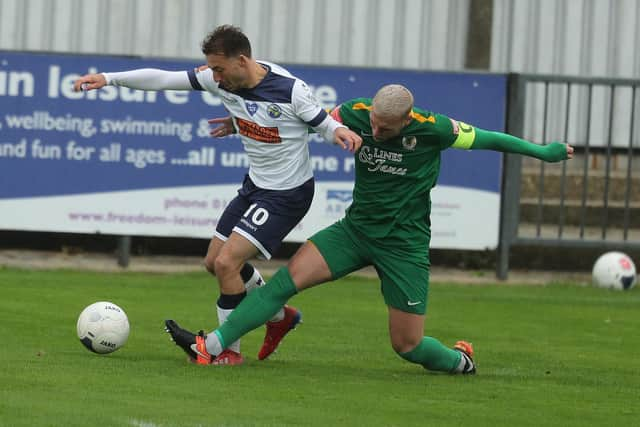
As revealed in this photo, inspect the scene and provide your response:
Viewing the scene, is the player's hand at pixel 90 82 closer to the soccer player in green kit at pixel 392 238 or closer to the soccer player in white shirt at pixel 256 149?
the soccer player in white shirt at pixel 256 149

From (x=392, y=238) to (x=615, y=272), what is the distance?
619 cm

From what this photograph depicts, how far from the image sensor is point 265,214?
8.90m

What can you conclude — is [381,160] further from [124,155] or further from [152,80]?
[124,155]

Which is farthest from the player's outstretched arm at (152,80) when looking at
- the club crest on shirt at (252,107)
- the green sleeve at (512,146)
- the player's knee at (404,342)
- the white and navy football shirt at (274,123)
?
the player's knee at (404,342)

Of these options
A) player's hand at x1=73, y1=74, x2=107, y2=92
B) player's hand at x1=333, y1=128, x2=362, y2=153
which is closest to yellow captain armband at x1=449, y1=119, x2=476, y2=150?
player's hand at x1=333, y1=128, x2=362, y2=153

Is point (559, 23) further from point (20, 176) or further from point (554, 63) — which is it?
point (20, 176)

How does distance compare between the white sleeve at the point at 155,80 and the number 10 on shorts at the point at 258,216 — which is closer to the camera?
the number 10 on shorts at the point at 258,216

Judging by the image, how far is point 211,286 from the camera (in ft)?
44.7

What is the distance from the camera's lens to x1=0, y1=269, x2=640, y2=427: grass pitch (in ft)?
23.9

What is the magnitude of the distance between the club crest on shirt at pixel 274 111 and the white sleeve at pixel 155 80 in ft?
1.91

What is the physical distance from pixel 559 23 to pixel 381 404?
11.2m

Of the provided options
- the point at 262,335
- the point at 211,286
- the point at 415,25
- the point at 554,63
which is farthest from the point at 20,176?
the point at 554,63

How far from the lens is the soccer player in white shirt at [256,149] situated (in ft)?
28.7

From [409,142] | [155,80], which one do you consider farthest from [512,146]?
[155,80]
